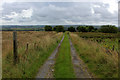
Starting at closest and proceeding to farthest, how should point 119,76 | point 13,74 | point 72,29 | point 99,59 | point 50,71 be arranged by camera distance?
point 119,76 → point 13,74 → point 50,71 → point 99,59 → point 72,29

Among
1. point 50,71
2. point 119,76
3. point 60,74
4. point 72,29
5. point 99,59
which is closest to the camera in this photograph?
point 119,76

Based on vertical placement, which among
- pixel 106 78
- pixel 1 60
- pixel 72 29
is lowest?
pixel 106 78

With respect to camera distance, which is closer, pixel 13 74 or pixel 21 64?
pixel 13 74

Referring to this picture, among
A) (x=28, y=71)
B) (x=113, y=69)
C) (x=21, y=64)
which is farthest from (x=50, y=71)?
(x=113, y=69)

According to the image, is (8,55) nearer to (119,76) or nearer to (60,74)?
(60,74)

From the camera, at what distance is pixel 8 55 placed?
8.62 m

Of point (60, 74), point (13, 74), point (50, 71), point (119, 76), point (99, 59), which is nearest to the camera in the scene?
point (119, 76)

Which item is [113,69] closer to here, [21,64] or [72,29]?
[21,64]

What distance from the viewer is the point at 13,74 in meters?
6.09

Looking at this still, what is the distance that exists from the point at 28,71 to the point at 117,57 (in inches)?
192

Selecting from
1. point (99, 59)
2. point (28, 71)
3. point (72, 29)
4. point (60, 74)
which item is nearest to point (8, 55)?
point (28, 71)

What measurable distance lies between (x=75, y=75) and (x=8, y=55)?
16.7 feet

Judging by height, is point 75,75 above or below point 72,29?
below

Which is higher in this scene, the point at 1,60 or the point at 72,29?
the point at 72,29
